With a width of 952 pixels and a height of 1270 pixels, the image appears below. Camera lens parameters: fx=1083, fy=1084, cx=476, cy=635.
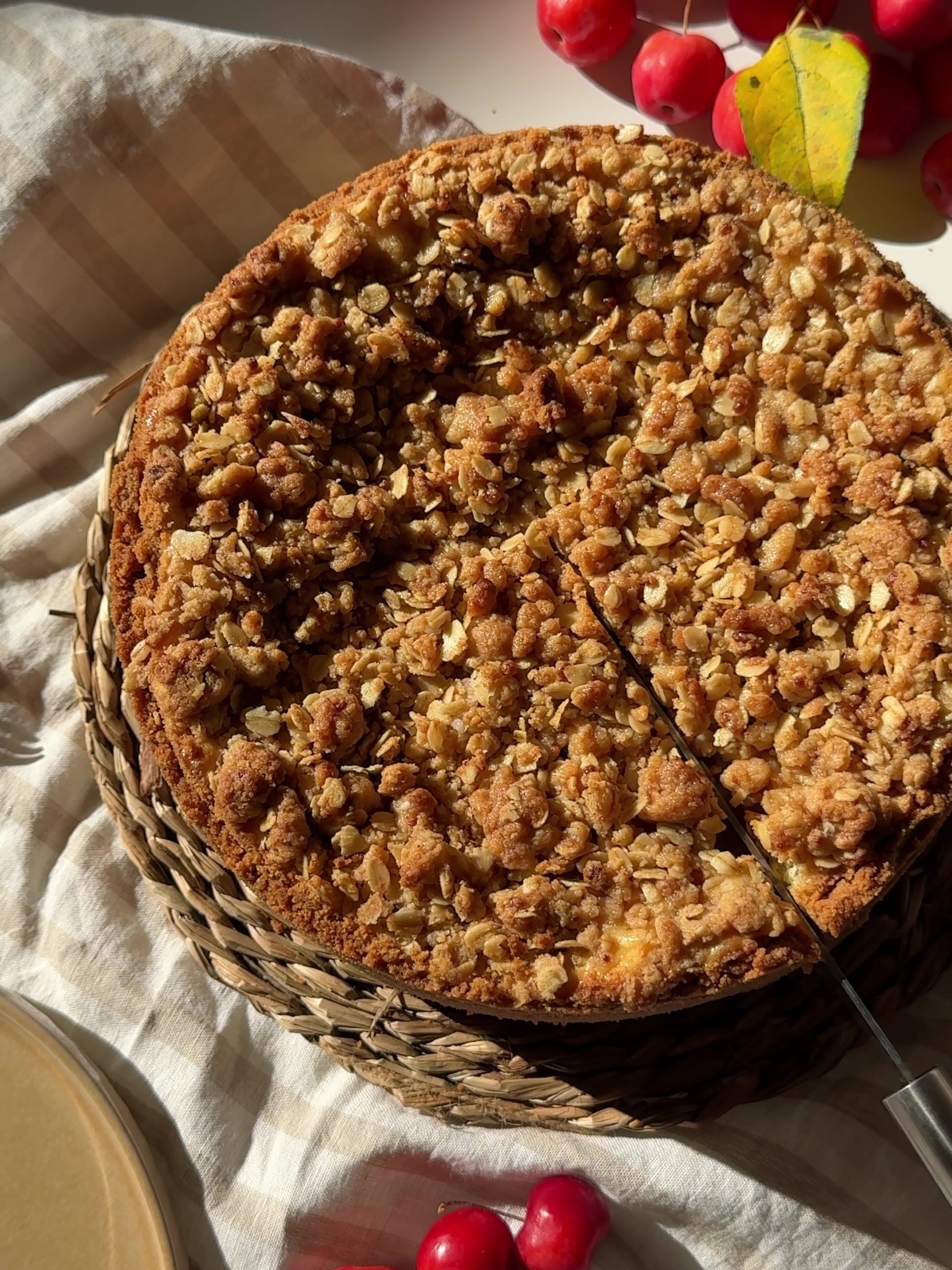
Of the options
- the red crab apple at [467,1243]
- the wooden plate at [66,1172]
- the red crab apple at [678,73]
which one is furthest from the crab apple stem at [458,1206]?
the red crab apple at [678,73]

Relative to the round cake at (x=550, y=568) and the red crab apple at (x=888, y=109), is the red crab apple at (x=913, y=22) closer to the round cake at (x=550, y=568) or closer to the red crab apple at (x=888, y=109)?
the red crab apple at (x=888, y=109)

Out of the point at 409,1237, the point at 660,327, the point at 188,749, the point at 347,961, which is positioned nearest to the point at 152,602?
the point at 188,749

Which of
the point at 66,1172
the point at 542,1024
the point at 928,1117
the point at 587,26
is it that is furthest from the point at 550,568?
the point at 66,1172

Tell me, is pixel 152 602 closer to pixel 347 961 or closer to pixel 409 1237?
pixel 347 961

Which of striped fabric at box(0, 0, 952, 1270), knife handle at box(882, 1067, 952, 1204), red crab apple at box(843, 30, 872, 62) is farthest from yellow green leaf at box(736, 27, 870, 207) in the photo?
knife handle at box(882, 1067, 952, 1204)

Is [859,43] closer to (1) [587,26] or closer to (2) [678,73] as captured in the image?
(2) [678,73]

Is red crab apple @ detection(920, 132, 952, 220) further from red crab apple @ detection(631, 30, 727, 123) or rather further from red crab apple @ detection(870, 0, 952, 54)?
red crab apple @ detection(631, 30, 727, 123)
